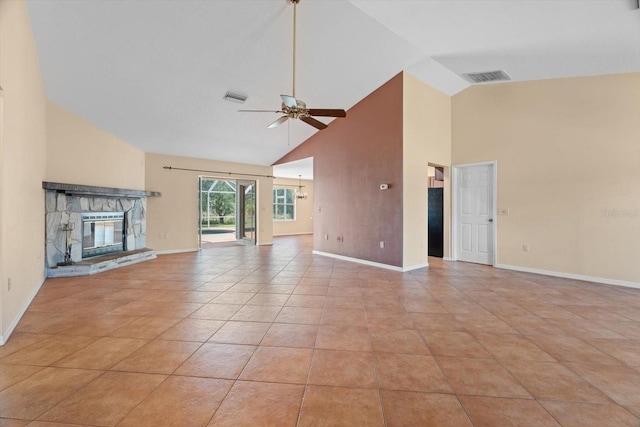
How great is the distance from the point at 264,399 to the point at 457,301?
2.73 m

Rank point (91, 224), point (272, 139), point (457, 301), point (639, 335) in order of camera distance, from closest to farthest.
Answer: point (639, 335), point (457, 301), point (91, 224), point (272, 139)

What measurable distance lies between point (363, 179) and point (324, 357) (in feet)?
13.6

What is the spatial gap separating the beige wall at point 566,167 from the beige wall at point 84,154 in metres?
7.34

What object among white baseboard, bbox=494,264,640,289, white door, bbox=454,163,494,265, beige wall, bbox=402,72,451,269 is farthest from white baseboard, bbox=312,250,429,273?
white baseboard, bbox=494,264,640,289

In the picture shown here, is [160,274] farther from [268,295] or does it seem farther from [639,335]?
[639,335]

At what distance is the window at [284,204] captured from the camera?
463 inches

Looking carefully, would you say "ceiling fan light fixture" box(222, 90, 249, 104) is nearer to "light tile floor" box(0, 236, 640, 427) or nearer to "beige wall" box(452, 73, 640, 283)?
"light tile floor" box(0, 236, 640, 427)

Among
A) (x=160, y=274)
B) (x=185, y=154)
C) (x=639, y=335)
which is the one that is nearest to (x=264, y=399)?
(x=639, y=335)

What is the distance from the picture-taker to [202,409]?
1597mm

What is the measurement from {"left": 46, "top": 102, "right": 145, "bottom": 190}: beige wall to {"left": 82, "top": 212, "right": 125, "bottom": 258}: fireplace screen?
0.66 metres

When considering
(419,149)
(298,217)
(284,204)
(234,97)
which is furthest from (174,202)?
(419,149)

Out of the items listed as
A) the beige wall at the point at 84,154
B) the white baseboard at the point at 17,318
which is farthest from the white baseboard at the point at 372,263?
the white baseboard at the point at 17,318

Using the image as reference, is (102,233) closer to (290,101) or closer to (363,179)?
(290,101)

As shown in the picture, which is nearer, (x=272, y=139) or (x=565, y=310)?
(x=565, y=310)
